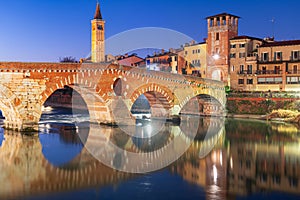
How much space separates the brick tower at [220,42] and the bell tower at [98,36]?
794 inches

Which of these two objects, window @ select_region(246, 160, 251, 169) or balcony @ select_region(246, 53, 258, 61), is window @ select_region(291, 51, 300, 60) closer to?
balcony @ select_region(246, 53, 258, 61)

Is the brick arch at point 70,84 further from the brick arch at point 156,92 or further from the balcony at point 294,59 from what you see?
the balcony at point 294,59

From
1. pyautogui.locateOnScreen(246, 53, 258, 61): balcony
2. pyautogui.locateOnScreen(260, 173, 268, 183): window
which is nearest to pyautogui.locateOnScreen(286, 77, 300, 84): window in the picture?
pyautogui.locateOnScreen(246, 53, 258, 61): balcony

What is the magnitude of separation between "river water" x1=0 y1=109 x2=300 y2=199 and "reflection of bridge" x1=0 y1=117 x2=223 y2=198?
36 mm

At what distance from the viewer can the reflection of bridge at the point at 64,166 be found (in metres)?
15.7

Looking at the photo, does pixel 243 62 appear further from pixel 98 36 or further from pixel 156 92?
pixel 98 36

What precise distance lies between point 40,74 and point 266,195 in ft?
54.9

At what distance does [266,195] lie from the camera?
14.8 metres

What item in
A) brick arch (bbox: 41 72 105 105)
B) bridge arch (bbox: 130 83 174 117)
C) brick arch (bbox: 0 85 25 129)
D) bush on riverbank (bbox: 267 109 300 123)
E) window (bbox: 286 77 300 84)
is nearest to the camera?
brick arch (bbox: 0 85 25 129)

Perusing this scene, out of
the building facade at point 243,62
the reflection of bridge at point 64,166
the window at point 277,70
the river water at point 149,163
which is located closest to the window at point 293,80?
the window at point 277,70

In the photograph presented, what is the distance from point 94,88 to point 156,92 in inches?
304

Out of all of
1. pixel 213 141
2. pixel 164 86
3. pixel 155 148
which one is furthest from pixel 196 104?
pixel 155 148

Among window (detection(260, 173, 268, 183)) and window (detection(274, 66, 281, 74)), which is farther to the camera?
window (detection(274, 66, 281, 74))

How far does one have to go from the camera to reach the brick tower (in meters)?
49.1
